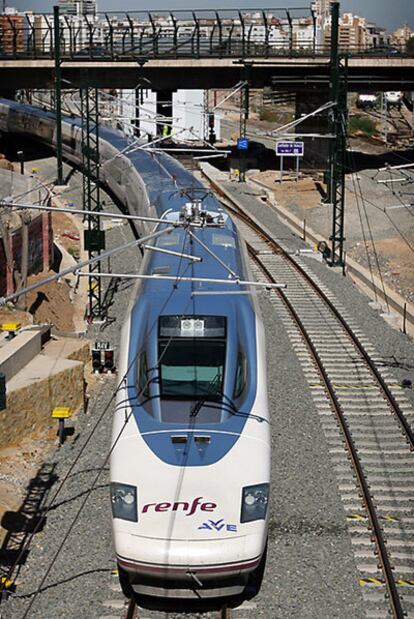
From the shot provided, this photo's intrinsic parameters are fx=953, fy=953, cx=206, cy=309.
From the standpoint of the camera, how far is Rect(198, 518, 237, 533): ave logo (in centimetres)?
1102

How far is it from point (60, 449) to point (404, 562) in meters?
6.53

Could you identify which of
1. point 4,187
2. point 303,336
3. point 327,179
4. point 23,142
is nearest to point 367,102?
point 23,142

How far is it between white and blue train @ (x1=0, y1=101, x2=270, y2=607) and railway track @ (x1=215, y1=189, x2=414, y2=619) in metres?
1.71

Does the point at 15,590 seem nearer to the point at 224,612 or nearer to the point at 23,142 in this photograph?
the point at 224,612

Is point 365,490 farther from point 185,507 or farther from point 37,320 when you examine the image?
point 37,320

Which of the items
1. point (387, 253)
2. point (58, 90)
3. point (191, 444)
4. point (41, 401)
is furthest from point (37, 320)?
point (58, 90)

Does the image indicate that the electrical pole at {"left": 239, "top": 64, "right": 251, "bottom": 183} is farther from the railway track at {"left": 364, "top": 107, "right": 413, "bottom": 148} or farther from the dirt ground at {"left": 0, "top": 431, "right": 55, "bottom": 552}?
the dirt ground at {"left": 0, "top": 431, "right": 55, "bottom": 552}

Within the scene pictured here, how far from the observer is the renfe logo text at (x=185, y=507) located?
11.1 meters

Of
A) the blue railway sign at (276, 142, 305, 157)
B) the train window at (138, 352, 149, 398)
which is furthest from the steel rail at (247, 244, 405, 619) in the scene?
the blue railway sign at (276, 142, 305, 157)

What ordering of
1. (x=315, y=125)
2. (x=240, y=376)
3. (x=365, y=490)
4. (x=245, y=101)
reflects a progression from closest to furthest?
(x=240, y=376) → (x=365, y=490) → (x=245, y=101) → (x=315, y=125)

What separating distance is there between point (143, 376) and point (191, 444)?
159 centimetres

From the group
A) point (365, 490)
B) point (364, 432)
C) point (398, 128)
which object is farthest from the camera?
point (398, 128)

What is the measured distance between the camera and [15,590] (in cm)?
1195

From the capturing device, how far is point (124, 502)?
11312 mm
